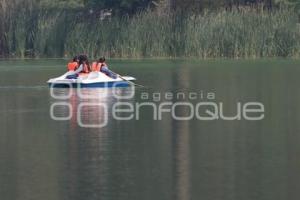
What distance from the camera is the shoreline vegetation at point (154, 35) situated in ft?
170

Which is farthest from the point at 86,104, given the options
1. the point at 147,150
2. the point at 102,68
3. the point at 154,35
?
the point at 154,35

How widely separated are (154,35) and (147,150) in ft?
116

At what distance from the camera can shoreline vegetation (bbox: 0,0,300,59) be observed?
51.9m

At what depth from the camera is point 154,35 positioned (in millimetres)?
52969

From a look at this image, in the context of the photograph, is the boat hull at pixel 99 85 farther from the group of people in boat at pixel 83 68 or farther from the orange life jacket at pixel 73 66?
the orange life jacket at pixel 73 66

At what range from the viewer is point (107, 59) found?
52656 mm

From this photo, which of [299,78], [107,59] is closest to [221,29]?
[107,59]

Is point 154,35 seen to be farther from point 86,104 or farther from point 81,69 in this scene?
point 86,104

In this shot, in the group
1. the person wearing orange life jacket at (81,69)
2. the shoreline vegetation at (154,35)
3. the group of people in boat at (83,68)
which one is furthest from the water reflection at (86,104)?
the shoreline vegetation at (154,35)

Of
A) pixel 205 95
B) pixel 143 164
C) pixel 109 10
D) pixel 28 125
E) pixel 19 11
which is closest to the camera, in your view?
pixel 143 164

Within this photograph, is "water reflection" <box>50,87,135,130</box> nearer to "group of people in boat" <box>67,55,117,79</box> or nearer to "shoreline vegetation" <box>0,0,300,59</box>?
"group of people in boat" <box>67,55,117,79</box>

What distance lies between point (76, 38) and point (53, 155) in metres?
37.9

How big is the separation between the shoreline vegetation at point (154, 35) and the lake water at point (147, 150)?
20152 millimetres

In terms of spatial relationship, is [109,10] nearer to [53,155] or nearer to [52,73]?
[52,73]
